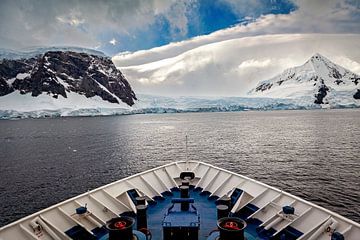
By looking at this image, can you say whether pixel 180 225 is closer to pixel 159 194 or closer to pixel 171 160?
pixel 159 194

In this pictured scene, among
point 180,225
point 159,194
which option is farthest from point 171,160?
point 180,225

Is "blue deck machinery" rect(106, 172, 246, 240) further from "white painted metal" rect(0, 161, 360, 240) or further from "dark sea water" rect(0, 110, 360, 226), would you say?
"dark sea water" rect(0, 110, 360, 226)

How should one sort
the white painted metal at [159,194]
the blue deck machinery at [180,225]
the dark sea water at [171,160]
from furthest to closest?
→ the dark sea water at [171,160]
the white painted metal at [159,194]
the blue deck machinery at [180,225]

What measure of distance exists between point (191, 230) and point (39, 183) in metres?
42.9

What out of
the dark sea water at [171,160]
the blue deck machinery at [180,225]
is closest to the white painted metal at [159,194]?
the blue deck machinery at [180,225]

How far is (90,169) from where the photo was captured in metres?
56.1

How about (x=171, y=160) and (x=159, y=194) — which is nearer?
(x=159, y=194)

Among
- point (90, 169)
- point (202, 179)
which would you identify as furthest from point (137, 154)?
point (202, 179)

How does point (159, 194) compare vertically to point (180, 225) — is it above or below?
below

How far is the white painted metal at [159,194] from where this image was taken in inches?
484

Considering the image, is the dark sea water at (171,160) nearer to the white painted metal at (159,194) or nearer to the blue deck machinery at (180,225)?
the white painted metal at (159,194)

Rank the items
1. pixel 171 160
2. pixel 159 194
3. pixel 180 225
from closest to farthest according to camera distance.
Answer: pixel 180 225, pixel 159 194, pixel 171 160

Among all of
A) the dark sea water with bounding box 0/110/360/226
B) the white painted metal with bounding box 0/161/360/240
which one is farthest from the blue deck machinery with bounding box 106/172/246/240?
the dark sea water with bounding box 0/110/360/226

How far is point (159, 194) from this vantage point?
1902cm
